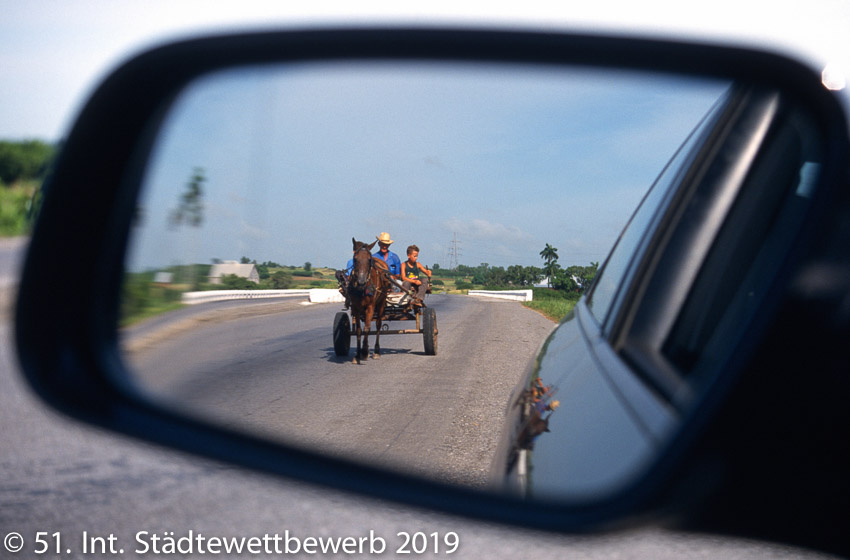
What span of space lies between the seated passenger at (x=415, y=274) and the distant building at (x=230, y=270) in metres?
10.1

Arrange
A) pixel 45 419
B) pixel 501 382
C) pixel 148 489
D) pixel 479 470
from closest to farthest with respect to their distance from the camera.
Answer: pixel 148 489 → pixel 479 470 → pixel 45 419 → pixel 501 382

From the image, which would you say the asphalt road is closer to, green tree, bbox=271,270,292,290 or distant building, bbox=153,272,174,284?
green tree, bbox=271,270,292,290

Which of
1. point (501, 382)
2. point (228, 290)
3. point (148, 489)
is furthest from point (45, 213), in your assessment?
point (501, 382)

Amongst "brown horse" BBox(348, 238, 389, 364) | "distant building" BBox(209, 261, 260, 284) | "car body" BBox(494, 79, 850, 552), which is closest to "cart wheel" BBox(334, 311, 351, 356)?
"brown horse" BBox(348, 238, 389, 364)

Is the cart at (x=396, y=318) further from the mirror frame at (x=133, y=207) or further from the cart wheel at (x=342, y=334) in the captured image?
the mirror frame at (x=133, y=207)

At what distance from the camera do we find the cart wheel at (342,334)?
467 inches

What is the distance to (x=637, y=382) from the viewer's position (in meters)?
1.61

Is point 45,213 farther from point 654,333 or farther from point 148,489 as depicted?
point 148,489

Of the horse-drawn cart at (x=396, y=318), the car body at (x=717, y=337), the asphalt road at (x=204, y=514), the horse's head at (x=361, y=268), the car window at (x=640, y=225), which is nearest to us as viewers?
the car body at (x=717, y=337)

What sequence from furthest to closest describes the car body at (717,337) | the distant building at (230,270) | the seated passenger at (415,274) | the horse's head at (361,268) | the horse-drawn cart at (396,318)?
the seated passenger at (415,274) < the horse-drawn cart at (396,318) < the horse's head at (361,268) < the distant building at (230,270) < the car body at (717,337)

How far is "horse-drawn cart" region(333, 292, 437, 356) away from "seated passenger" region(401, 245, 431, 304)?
221 mm

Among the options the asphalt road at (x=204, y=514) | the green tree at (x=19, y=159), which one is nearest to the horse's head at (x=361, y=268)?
Answer: the asphalt road at (x=204, y=514)

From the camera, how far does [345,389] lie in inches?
347

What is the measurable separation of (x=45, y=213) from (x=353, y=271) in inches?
372
